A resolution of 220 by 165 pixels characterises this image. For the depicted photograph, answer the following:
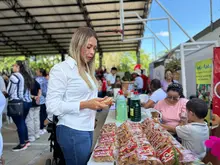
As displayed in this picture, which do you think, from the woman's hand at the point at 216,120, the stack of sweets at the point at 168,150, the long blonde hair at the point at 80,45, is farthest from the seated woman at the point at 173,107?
the long blonde hair at the point at 80,45

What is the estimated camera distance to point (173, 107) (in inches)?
103

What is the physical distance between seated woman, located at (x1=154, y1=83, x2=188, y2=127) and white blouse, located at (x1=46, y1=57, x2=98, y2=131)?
4.98ft

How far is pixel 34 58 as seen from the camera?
1580cm

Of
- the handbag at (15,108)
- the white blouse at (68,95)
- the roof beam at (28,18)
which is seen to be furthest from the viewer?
the roof beam at (28,18)

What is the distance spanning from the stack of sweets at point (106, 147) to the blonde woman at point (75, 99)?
0.25 feet

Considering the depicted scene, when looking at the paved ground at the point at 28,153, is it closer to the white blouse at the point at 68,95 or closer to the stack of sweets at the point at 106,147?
the stack of sweets at the point at 106,147

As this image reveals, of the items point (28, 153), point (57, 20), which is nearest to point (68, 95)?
point (28, 153)

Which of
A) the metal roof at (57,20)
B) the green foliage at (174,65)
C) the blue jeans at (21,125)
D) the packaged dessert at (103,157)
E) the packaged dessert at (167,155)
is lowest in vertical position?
the blue jeans at (21,125)

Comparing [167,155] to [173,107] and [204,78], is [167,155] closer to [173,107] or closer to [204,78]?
[173,107]

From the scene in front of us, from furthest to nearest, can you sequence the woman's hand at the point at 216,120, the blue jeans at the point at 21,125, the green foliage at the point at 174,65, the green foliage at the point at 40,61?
the green foliage at the point at 40,61 → the green foliage at the point at 174,65 → the blue jeans at the point at 21,125 → the woman's hand at the point at 216,120

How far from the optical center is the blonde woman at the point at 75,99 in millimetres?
1212

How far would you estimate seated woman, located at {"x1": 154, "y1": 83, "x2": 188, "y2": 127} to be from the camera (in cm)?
257

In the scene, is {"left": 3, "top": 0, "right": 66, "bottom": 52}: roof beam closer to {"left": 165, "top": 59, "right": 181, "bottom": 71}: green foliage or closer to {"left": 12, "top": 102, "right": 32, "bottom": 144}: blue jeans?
{"left": 12, "top": 102, "right": 32, "bottom": 144}: blue jeans

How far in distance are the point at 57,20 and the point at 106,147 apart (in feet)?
28.5
